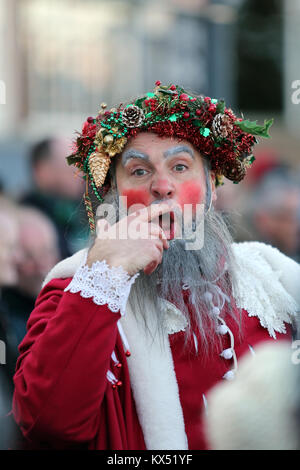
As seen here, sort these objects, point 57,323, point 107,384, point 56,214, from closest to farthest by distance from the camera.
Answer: point 57,323, point 107,384, point 56,214

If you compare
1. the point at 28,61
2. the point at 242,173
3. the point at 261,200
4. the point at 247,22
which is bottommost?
the point at 261,200

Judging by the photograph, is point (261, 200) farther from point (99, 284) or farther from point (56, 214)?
point (99, 284)

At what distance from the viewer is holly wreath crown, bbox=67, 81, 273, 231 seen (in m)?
2.37

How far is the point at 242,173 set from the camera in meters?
2.61

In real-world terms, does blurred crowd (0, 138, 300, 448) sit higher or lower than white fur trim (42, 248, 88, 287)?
lower

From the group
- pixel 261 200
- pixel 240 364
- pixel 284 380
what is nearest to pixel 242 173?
pixel 240 364

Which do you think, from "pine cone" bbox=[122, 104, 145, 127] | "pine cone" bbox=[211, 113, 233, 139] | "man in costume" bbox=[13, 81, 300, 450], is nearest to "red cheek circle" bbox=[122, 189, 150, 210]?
"man in costume" bbox=[13, 81, 300, 450]

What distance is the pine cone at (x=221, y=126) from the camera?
2.42m

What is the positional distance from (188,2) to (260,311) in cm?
890

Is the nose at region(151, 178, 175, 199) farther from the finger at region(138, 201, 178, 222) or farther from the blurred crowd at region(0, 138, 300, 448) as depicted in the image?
the blurred crowd at region(0, 138, 300, 448)

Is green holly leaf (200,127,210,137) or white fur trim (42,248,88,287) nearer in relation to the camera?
white fur trim (42,248,88,287)

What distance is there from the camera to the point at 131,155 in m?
2.36

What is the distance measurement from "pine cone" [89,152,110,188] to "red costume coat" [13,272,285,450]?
48 centimetres

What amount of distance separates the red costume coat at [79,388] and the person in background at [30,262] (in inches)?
62.2
